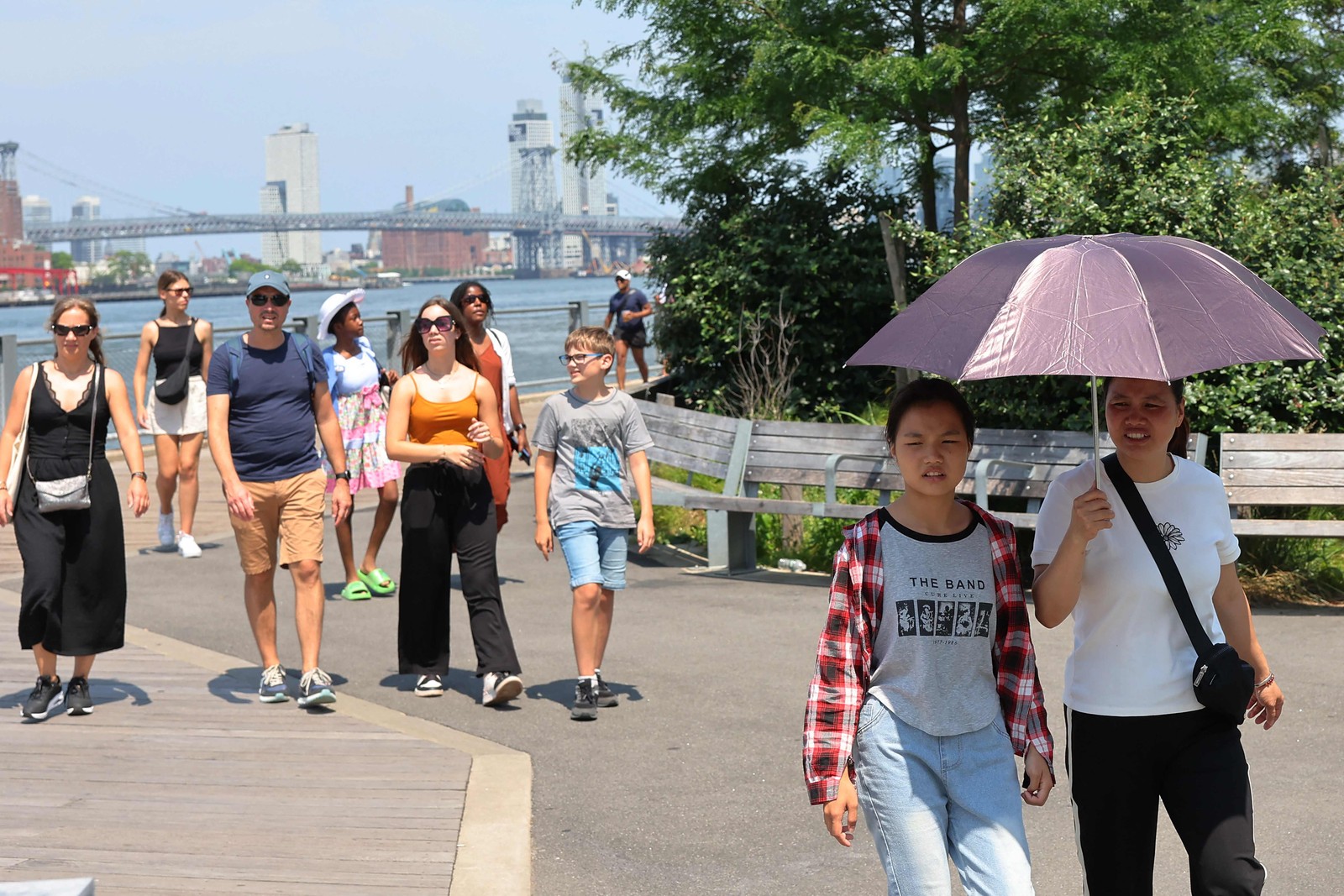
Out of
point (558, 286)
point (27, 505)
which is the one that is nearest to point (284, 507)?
point (27, 505)

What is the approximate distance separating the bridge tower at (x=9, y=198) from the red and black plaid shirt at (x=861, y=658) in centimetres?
8204

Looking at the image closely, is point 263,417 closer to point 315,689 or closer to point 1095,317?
point 315,689

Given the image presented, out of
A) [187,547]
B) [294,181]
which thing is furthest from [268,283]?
[294,181]

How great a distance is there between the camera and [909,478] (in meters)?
3.34

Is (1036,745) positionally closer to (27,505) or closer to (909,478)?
(909,478)

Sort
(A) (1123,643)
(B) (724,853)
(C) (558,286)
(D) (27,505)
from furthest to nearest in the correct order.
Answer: (C) (558,286)
(D) (27,505)
(B) (724,853)
(A) (1123,643)

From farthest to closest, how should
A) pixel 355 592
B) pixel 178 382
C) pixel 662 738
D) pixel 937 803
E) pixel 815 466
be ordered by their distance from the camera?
1. pixel 178 382
2. pixel 815 466
3. pixel 355 592
4. pixel 662 738
5. pixel 937 803

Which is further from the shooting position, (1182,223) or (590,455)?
(1182,223)

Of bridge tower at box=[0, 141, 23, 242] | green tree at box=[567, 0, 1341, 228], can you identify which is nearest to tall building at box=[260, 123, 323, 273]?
bridge tower at box=[0, 141, 23, 242]

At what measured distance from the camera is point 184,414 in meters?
11.1

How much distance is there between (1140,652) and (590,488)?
377 cm

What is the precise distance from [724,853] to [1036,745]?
1908 mm

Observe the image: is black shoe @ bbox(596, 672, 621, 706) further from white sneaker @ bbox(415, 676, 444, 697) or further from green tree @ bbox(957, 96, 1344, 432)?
green tree @ bbox(957, 96, 1344, 432)

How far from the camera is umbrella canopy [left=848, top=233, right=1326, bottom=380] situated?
10.1 ft
